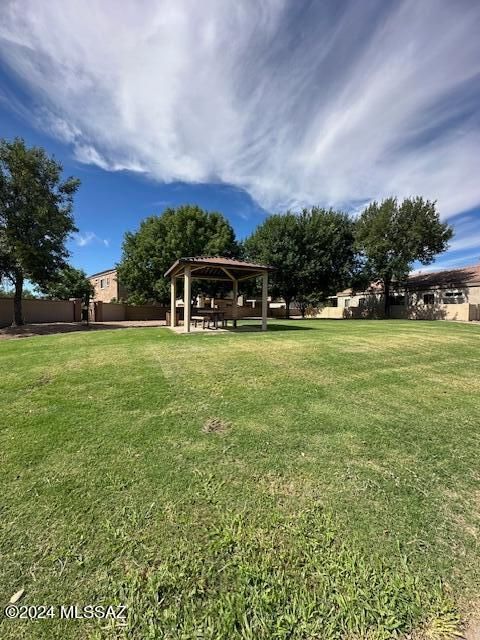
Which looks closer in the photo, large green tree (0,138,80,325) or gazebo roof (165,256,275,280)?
gazebo roof (165,256,275,280)

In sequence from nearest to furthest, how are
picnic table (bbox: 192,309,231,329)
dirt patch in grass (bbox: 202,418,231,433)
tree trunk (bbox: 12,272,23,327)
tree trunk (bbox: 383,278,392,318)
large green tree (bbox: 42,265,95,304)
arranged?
1. dirt patch in grass (bbox: 202,418,231,433)
2. picnic table (bbox: 192,309,231,329)
3. tree trunk (bbox: 12,272,23,327)
4. tree trunk (bbox: 383,278,392,318)
5. large green tree (bbox: 42,265,95,304)

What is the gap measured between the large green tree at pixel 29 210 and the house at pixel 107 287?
54.6 ft

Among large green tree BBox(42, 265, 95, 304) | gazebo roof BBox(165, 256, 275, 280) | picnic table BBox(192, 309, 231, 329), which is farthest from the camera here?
large green tree BBox(42, 265, 95, 304)

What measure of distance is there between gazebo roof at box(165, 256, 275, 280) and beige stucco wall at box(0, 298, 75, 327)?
13.0m

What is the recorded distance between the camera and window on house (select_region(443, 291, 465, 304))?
27.2 m

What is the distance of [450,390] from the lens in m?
4.72

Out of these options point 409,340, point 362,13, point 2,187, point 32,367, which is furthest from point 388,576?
point 2,187

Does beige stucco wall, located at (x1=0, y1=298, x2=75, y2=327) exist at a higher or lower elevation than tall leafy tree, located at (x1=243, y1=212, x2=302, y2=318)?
lower

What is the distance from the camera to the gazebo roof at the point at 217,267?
1070 centimetres

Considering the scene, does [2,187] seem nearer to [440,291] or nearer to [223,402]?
[223,402]

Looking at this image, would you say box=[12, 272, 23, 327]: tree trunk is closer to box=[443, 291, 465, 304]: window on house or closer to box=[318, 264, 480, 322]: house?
box=[318, 264, 480, 322]: house

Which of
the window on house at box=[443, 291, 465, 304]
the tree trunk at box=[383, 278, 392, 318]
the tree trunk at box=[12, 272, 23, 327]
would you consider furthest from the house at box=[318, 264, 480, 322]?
the tree trunk at box=[12, 272, 23, 327]

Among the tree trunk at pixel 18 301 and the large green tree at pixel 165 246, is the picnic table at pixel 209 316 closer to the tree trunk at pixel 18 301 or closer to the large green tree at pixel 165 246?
the tree trunk at pixel 18 301

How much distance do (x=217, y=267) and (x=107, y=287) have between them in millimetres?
29479
